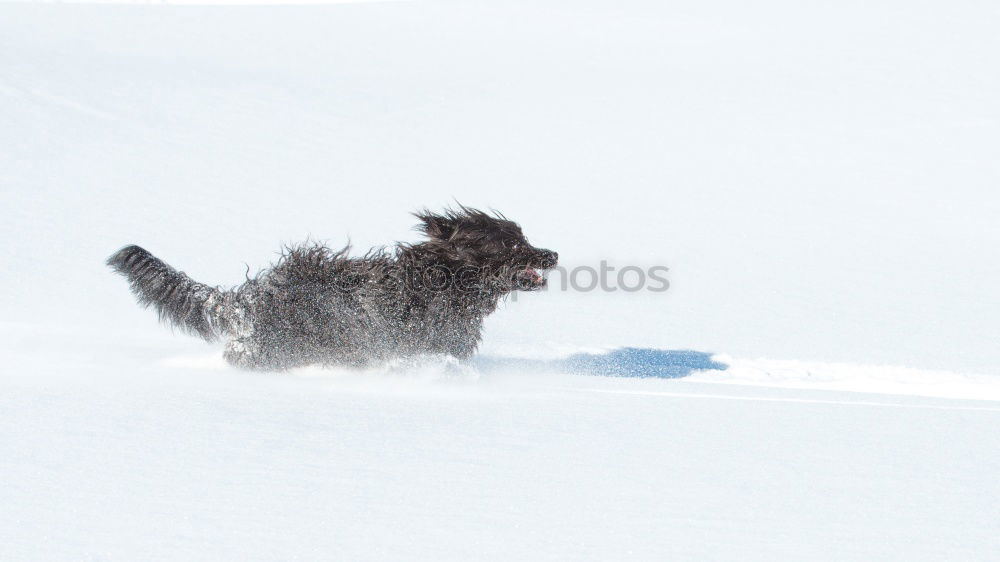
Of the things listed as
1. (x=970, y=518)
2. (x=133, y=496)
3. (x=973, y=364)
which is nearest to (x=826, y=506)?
(x=970, y=518)

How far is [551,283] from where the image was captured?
7965mm

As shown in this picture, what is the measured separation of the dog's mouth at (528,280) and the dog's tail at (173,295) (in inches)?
70.6

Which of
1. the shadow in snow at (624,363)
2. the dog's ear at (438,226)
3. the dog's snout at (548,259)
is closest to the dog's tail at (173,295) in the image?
the dog's ear at (438,226)

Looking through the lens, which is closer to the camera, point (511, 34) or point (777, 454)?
point (777, 454)

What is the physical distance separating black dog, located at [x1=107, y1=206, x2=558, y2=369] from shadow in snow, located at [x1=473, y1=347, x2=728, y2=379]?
43 centimetres

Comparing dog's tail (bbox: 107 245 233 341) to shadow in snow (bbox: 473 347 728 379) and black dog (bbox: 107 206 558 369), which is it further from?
shadow in snow (bbox: 473 347 728 379)

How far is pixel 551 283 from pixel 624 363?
7.17 feet

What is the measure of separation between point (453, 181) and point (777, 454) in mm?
7564

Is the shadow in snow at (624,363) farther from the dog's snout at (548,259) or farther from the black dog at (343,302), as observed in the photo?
the dog's snout at (548,259)

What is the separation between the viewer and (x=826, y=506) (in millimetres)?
3176

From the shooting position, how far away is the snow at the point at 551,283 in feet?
9.91

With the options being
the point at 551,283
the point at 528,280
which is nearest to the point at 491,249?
the point at 528,280

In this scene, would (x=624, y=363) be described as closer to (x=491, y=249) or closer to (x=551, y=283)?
(x=491, y=249)

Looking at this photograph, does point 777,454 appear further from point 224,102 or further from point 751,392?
point 224,102
